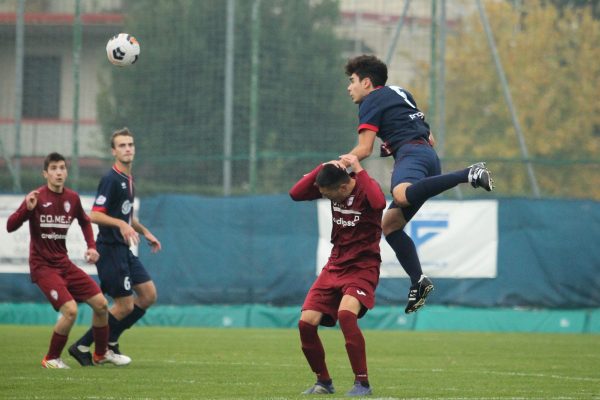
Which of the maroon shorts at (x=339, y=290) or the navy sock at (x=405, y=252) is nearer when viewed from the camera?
the maroon shorts at (x=339, y=290)

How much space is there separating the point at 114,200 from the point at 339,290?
4.01 metres

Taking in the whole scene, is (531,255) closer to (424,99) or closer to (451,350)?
(451,350)

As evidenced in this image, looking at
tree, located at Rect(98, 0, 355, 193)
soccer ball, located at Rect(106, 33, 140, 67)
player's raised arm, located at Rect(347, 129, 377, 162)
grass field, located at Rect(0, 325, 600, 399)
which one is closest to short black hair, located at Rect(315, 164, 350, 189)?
player's raised arm, located at Rect(347, 129, 377, 162)

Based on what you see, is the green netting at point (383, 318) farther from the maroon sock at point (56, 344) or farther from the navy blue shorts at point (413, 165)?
the navy blue shorts at point (413, 165)

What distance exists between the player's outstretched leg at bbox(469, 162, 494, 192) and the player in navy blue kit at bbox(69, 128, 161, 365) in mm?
4406

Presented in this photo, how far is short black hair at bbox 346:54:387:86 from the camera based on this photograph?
10.1 metres

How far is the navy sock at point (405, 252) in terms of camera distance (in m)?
10.2

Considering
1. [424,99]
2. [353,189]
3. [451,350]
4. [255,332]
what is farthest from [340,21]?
[353,189]

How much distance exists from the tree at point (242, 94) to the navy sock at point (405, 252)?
10812 millimetres

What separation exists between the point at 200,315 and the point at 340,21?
639 cm

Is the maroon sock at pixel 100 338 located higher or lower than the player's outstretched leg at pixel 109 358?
higher

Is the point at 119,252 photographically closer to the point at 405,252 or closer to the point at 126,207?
Answer: the point at 126,207

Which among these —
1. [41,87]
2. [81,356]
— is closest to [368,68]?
[81,356]

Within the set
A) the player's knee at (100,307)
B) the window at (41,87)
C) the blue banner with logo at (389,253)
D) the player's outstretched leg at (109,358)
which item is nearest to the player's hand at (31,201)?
the player's knee at (100,307)
